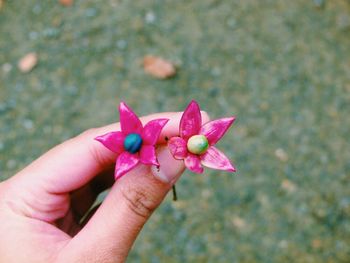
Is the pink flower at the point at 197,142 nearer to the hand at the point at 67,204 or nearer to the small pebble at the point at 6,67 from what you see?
the hand at the point at 67,204

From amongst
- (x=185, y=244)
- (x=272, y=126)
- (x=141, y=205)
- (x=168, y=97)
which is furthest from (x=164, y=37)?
(x=141, y=205)

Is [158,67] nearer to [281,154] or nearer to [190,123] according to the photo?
[281,154]

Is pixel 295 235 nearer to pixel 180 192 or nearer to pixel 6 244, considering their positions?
pixel 180 192

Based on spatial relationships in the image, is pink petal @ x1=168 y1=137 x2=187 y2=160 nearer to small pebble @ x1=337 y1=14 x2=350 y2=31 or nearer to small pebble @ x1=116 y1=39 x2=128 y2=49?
small pebble @ x1=116 y1=39 x2=128 y2=49

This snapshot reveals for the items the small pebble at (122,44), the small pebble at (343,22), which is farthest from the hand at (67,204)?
the small pebble at (343,22)

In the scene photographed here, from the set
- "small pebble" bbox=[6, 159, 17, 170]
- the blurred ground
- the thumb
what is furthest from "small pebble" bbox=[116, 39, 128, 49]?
the thumb

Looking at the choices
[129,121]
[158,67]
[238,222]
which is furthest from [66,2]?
[129,121]
